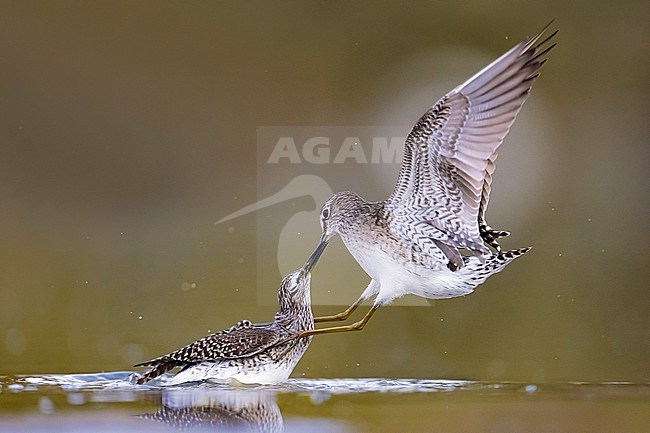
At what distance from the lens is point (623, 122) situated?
1.96m

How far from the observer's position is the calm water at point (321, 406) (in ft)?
5.35

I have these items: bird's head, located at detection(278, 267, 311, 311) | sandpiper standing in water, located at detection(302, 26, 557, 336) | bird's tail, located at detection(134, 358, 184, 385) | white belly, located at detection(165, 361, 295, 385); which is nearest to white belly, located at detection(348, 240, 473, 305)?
sandpiper standing in water, located at detection(302, 26, 557, 336)

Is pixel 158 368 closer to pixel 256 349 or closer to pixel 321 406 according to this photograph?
pixel 256 349

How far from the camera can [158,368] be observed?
6.13 ft

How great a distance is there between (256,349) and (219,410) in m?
0.18

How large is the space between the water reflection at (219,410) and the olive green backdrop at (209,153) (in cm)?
18

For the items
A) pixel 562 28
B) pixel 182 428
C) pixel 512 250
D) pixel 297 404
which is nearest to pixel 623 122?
pixel 562 28

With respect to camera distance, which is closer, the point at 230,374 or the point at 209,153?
the point at 230,374

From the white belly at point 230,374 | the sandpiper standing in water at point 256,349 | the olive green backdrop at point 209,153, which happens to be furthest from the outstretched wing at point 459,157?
the white belly at point 230,374

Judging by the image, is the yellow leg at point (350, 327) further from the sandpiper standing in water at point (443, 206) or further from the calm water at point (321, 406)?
the calm water at point (321, 406)

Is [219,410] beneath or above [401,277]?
beneath

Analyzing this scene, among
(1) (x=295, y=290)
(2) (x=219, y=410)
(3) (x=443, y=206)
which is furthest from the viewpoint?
(1) (x=295, y=290)

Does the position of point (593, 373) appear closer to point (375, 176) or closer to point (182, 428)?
point (375, 176)

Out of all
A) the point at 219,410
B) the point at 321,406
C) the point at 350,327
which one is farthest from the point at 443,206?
the point at 219,410
